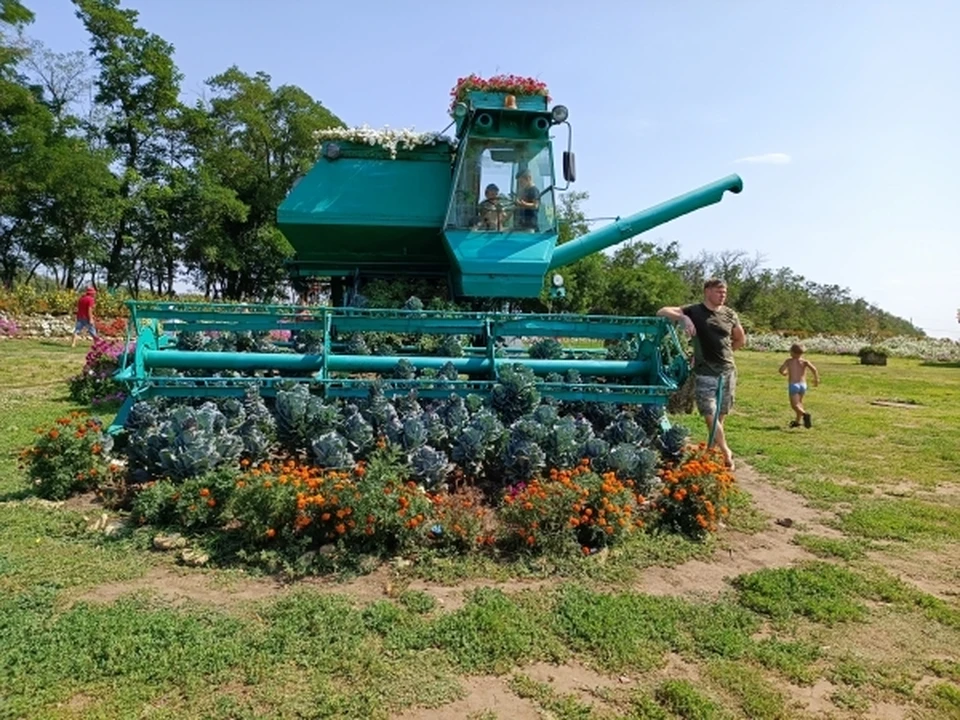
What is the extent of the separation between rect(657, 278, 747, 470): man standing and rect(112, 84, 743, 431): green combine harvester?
0.26 metres

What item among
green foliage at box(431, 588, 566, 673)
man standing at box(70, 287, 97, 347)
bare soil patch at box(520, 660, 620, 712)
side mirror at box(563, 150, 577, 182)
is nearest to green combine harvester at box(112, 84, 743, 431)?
side mirror at box(563, 150, 577, 182)

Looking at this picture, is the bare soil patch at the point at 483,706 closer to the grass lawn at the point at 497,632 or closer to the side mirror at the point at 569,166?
the grass lawn at the point at 497,632

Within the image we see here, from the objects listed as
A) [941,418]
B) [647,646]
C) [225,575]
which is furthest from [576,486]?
[941,418]

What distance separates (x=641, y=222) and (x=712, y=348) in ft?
11.3

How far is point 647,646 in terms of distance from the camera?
3.28 m

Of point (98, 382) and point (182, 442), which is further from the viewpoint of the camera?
point (98, 382)

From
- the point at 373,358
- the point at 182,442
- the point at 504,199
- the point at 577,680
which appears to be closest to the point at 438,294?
the point at 504,199

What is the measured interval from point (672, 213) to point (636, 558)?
6205 mm

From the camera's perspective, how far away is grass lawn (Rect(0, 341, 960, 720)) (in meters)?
2.80

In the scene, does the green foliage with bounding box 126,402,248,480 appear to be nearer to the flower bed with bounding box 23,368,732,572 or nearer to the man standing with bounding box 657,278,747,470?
the flower bed with bounding box 23,368,732,572

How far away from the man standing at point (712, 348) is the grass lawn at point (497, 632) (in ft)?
4.21

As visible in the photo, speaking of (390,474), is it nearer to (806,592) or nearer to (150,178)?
(806,592)

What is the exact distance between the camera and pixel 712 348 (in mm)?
6156

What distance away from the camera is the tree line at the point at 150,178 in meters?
27.7
